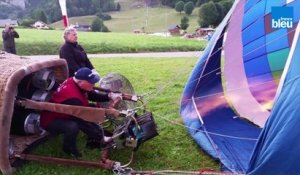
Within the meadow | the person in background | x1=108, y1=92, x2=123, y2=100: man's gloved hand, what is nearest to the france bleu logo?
x1=108, y1=92, x2=123, y2=100: man's gloved hand

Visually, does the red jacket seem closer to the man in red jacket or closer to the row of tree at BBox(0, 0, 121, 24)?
the man in red jacket

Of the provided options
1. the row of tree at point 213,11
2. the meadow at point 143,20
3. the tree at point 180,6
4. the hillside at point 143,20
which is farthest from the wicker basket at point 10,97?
the tree at point 180,6

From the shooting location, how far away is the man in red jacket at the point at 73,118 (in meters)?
3.88

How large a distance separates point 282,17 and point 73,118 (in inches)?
89.6

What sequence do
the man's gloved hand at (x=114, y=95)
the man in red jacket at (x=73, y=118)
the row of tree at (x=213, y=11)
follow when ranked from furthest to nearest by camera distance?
the row of tree at (x=213, y=11) < the man's gloved hand at (x=114, y=95) < the man in red jacket at (x=73, y=118)

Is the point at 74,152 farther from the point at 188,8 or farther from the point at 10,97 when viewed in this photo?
the point at 188,8

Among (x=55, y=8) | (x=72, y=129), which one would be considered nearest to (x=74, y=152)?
(x=72, y=129)

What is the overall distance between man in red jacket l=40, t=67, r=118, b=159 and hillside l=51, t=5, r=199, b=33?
133ft

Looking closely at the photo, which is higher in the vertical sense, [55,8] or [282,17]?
[282,17]

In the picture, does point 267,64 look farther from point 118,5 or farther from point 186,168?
point 118,5

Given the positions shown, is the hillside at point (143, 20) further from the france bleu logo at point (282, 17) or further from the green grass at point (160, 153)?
the france bleu logo at point (282, 17)

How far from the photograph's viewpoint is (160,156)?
426 centimetres

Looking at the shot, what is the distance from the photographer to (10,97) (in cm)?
365

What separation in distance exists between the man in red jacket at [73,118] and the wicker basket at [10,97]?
292mm
